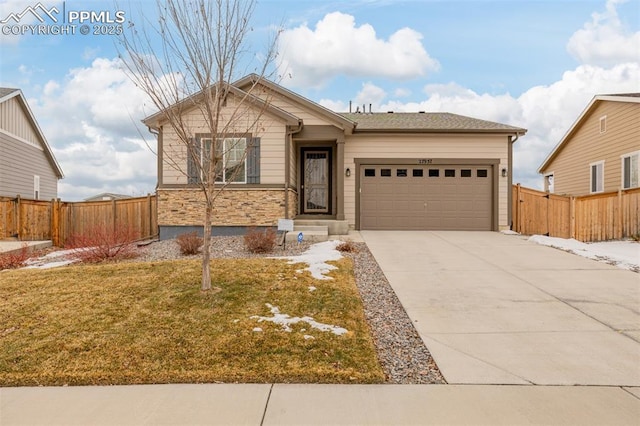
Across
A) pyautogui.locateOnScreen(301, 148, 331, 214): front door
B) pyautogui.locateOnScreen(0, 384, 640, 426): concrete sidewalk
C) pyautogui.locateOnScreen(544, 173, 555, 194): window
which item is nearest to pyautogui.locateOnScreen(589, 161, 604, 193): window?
pyautogui.locateOnScreen(544, 173, 555, 194): window

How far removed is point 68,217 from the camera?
13.3 meters

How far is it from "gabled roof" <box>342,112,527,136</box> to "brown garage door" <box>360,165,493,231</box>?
4.49 ft

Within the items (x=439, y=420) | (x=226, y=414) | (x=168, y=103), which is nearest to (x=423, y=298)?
(x=439, y=420)

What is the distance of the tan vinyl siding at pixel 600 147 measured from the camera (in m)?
13.7

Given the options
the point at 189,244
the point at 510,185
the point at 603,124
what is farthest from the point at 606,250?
the point at 189,244

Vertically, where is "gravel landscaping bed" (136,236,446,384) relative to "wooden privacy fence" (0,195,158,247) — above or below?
below

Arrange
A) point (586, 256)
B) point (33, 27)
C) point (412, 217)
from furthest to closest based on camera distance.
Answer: point (412, 217) → point (33, 27) → point (586, 256)

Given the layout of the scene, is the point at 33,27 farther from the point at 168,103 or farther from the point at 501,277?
the point at 501,277

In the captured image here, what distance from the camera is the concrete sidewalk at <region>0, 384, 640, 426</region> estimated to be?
2.79 metres

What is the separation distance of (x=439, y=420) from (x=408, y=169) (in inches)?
460

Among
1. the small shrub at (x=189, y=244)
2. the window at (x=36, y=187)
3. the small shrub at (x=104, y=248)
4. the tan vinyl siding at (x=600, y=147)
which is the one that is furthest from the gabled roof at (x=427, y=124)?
the window at (x=36, y=187)

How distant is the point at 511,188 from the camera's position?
13.8 metres

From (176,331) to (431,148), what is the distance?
462 inches

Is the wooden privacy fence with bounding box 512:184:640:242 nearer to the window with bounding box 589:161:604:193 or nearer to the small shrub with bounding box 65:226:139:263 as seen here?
the window with bounding box 589:161:604:193
